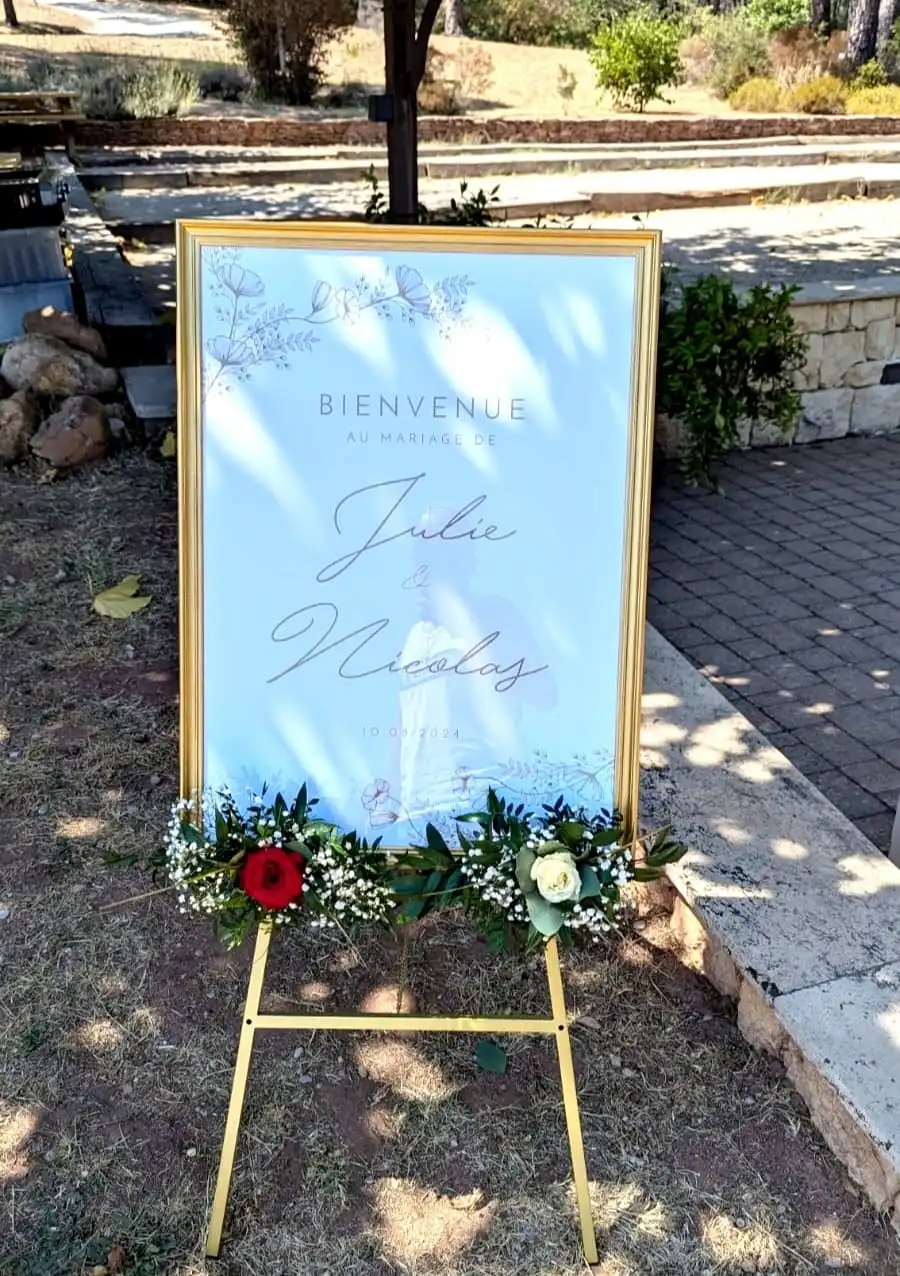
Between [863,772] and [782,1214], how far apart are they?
1.54 m

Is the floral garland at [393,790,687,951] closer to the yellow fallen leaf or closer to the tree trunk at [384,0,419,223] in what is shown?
the yellow fallen leaf

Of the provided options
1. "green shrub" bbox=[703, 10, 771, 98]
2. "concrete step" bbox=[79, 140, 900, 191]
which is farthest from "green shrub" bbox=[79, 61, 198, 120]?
"green shrub" bbox=[703, 10, 771, 98]

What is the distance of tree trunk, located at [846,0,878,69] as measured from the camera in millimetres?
18953

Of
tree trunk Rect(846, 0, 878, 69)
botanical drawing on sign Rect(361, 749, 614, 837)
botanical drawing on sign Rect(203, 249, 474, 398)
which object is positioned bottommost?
botanical drawing on sign Rect(361, 749, 614, 837)

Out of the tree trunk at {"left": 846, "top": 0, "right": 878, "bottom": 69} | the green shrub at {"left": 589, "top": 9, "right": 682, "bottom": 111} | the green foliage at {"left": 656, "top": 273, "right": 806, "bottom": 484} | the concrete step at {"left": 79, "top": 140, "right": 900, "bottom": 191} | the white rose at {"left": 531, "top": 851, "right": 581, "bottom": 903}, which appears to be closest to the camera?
the white rose at {"left": 531, "top": 851, "right": 581, "bottom": 903}

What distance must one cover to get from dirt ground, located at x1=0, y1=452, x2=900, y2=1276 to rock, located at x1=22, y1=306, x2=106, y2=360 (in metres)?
3.61

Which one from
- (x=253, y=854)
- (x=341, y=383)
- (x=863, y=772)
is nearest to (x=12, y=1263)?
(x=253, y=854)

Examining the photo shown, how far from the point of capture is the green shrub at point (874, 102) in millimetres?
16750

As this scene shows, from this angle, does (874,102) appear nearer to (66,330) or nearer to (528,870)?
(66,330)

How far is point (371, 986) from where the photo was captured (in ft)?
8.01

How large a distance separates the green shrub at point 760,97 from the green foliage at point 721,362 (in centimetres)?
1441

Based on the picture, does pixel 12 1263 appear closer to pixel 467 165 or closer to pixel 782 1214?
pixel 782 1214

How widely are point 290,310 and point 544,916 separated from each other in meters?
1.05

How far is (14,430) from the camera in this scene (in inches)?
201
